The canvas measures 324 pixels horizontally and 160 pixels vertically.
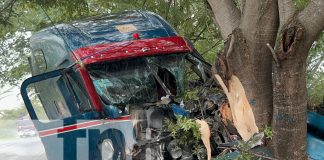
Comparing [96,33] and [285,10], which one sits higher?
[96,33]

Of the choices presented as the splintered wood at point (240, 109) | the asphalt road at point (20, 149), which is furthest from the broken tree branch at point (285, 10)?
the asphalt road at point (20, 149)

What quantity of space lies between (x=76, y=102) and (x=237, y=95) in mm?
2026

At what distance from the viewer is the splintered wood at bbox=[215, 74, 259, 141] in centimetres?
387

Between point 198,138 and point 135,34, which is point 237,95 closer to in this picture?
point 198,138

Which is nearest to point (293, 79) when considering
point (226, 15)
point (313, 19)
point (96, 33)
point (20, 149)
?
point (313, 19)

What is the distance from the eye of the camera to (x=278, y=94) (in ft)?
10.4

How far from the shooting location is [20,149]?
14.2 meters

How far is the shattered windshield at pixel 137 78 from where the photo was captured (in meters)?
4.92

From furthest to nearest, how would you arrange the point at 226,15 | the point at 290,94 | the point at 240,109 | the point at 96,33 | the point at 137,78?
the point at 96,33 < the point at 137,78 < the point at 226,15 < the point at 240,109 < the point at 290,94

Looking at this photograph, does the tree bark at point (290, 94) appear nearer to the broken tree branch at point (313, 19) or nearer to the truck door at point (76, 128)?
the broken tree branch at point (313, 19)

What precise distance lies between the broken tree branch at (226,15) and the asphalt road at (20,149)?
9.27 metres

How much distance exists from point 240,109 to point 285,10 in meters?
1.09

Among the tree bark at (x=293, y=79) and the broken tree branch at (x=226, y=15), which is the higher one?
the broken tree branch at (x=226, y=15)

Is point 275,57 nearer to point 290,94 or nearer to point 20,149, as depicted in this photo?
point 290,94
